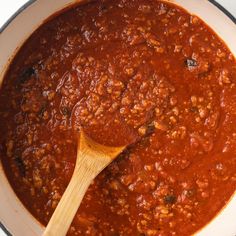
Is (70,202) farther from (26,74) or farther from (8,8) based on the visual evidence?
(8,8)

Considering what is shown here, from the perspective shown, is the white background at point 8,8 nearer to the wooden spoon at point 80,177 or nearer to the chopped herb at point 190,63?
the wooden spoon at point 80,177

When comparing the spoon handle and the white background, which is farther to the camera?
the white background

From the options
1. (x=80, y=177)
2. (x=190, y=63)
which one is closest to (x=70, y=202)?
(x=80, y=177)

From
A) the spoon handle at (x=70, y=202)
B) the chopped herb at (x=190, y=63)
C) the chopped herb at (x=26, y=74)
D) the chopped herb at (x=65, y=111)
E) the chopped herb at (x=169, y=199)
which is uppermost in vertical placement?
the chopped herb at (x=190, y=63)

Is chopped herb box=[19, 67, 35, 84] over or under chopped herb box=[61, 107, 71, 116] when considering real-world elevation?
over

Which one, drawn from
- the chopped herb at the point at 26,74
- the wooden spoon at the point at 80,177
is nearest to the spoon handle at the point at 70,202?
the wooden spoon at the point at 80,177

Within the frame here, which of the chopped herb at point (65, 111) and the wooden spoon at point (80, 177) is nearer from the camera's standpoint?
the wooden spoon at point (80, 177)

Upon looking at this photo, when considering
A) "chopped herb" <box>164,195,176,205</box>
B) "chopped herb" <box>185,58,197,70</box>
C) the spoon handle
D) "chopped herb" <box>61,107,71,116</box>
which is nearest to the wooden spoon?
the spoon handle

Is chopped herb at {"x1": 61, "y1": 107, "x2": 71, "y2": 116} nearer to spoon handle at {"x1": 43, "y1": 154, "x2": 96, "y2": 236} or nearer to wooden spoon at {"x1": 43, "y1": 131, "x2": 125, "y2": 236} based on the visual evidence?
wooden spoon at {"x1": 43, "y1": 131, "x2": 125, "y2": 236}

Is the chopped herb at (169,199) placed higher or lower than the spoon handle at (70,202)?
lower
